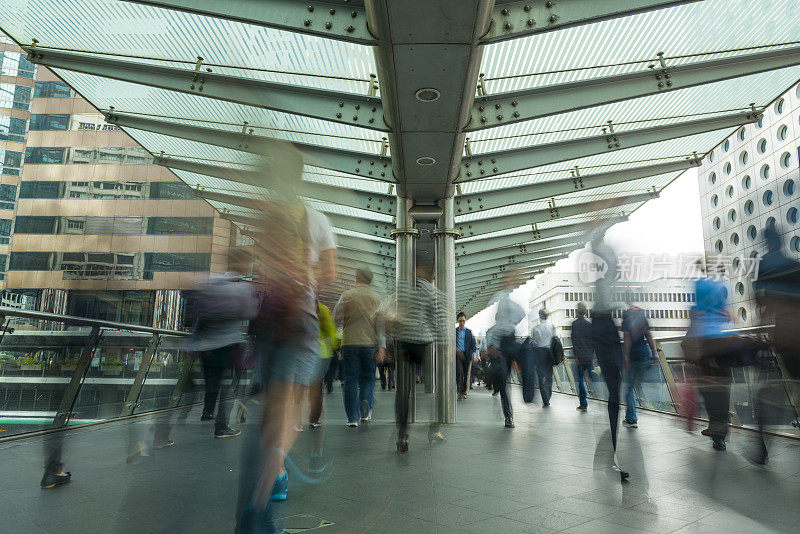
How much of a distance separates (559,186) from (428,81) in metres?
7.39

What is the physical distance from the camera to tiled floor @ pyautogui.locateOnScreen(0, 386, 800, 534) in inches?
114

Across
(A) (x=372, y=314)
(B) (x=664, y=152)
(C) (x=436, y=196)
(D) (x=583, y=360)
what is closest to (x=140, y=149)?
(C) (x=436, y=196)

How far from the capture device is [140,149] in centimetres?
1174

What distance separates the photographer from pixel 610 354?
4.24 m

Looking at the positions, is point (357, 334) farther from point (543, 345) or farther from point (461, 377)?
point (461, 377)

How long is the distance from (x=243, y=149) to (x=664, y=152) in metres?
11.2

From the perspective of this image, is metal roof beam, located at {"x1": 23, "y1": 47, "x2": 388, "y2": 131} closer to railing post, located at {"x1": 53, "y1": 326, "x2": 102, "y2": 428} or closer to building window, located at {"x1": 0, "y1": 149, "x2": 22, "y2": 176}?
railing post, located at {"x1": 53, "y1": 326, "x2": 102, "y2": 428}

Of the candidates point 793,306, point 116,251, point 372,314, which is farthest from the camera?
point 372,314

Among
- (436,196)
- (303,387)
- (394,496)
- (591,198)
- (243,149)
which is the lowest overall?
(394,496)

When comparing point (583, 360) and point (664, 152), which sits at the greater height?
point (664, 152)

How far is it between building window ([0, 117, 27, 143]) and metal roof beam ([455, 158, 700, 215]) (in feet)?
273

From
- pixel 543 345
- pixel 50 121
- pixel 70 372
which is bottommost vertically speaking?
pixel 70 372

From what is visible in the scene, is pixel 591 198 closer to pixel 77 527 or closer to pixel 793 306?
pixel 793 306

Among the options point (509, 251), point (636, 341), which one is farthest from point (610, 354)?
point (509, 251)
